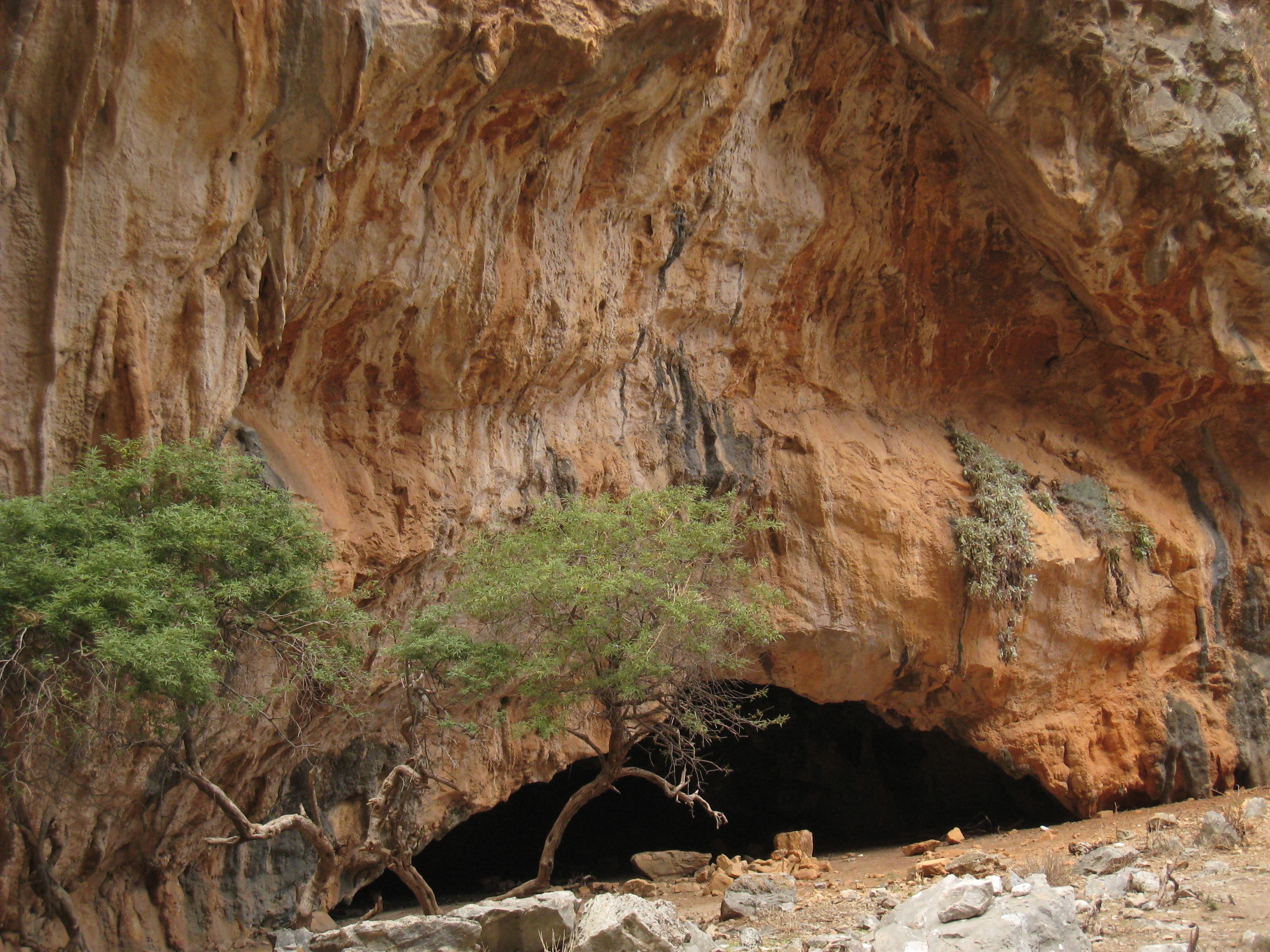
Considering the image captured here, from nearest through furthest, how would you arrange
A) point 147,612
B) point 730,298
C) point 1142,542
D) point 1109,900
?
point 1109,900, point 147,612, point 730,298, point 1142,542

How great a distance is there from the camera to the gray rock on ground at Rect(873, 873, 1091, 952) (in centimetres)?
413

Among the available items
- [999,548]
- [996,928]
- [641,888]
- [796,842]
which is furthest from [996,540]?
[996,928]

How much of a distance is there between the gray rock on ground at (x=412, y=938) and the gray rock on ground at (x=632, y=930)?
0.53 metres

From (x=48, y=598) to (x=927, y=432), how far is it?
9123 mm

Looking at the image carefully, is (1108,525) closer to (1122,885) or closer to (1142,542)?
(1142,542)

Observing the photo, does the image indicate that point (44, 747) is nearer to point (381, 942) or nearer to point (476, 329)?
point (381, 942)

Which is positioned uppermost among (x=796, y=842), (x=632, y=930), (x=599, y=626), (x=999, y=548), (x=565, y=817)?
(x=999, y=548)

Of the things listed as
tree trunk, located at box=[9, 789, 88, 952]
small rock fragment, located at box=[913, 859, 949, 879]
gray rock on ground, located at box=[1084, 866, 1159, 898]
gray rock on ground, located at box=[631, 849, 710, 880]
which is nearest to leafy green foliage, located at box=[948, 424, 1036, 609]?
small rock fragment, located at box=[913, 859, 949, 879]

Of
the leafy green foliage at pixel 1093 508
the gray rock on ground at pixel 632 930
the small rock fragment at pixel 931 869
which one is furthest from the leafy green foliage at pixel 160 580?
the leafy green foliage at pixel 1093 508

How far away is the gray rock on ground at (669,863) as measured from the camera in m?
11.0

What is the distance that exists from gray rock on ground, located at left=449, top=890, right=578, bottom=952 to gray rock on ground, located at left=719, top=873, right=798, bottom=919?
238 cm

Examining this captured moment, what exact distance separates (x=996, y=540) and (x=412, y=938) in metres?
7.93

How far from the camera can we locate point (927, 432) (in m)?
12.0

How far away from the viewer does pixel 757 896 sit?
25.0ft
